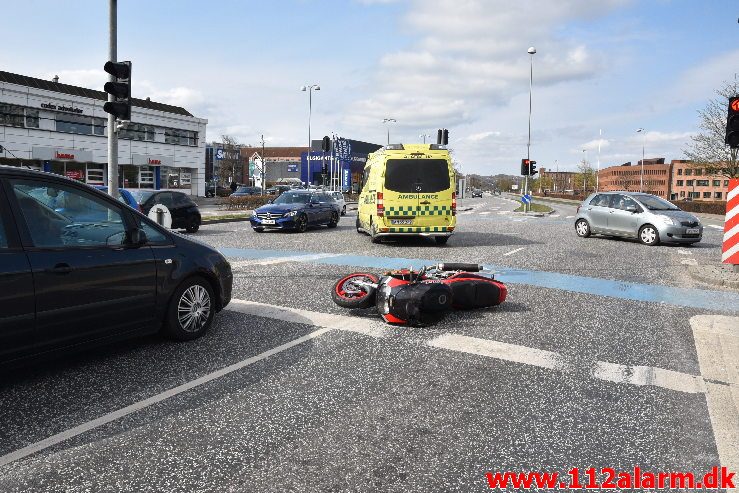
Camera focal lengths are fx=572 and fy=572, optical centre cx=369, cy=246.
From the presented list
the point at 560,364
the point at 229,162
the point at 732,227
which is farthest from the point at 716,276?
the point at 229,162

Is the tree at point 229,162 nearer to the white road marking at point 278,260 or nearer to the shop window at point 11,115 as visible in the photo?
the shop window at point 11,115

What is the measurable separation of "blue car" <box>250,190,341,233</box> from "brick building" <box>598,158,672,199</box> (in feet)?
441

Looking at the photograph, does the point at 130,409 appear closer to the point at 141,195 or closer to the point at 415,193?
the point at 415,193

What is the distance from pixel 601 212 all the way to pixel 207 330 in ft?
48.3

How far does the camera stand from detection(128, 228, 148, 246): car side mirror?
15.7 feet

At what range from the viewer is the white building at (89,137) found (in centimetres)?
3688

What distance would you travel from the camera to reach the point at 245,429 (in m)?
3.54

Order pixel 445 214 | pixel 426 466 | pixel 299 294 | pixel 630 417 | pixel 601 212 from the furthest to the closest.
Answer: pixel 601 212
pixel 445 214
pixel 299 294
pixel 630 417
pixel 426 466

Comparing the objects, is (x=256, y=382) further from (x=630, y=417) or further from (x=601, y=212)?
(x=601, y=212)

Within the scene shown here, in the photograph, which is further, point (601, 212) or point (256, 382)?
point (601, 212)

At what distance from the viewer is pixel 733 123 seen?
895cm

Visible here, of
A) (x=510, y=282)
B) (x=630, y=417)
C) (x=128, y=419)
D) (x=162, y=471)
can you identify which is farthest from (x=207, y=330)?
(x=510, y=282)

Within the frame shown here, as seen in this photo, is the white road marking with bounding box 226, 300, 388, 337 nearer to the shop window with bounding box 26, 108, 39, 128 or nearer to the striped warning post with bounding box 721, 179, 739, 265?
the striped warning post with bounding box 721, 179, 739, 265

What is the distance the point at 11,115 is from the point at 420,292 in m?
39.0
